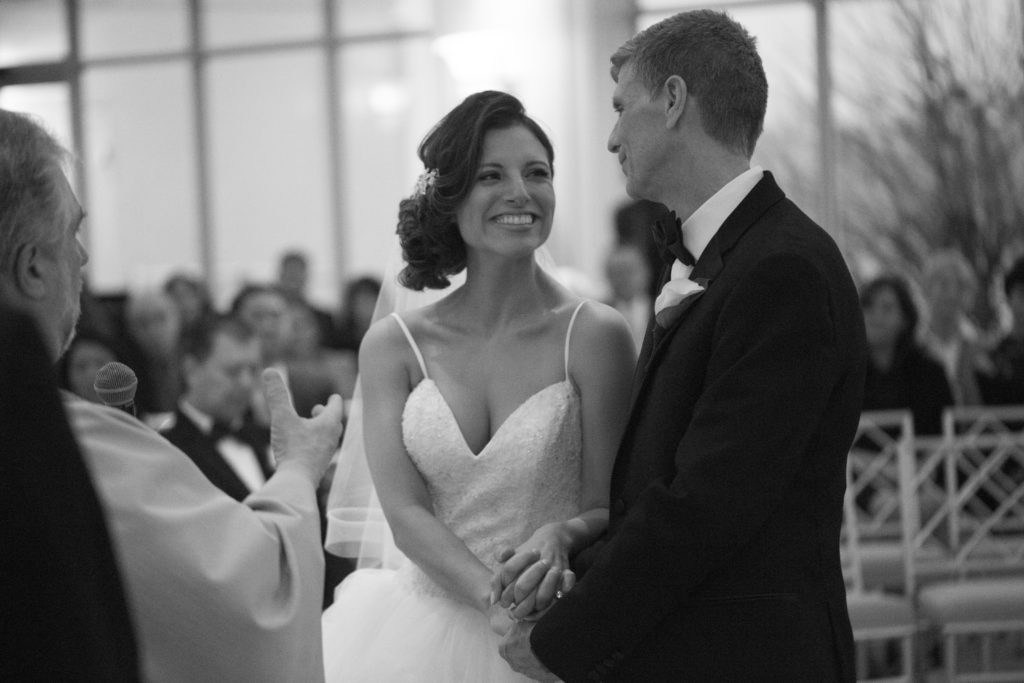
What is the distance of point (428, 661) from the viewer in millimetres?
2729

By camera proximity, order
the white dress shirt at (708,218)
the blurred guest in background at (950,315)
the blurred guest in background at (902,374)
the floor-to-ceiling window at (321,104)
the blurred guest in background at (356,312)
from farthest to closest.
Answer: the floor-to-ceiling window at (321,104) < the blurred guest in background at (356,312) < the blurred guest in background at (950,315) < the blurred guest in background at (902,374) < the white dress shirt at (708,218)

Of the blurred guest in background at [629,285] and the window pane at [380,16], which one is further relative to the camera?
the window pane at [380,16]

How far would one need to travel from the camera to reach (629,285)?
6.61 m

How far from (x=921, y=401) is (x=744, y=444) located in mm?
3729

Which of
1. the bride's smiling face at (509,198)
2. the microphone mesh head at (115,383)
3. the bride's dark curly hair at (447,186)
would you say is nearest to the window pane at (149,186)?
the bride's dark curly hair at (447,186)

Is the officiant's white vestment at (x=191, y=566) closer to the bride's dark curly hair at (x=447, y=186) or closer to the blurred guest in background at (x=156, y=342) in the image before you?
the bride's dark curly hair at (x=447, y=186)

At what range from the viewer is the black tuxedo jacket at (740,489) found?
2.09 meters

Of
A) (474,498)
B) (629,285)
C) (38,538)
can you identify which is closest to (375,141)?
(629,285)

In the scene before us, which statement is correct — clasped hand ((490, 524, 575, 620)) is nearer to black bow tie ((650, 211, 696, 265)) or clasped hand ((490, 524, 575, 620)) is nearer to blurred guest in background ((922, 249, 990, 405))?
black bow tie ((650, 211, 696, 265))

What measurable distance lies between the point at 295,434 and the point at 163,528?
1.65 ft

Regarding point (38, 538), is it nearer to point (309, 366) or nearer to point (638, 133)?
point (638, 133)

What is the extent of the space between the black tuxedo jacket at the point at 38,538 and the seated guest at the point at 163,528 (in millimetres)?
492

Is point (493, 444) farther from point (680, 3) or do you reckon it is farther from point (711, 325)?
point (680, 3)

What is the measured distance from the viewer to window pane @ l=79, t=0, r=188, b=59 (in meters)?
12.1
